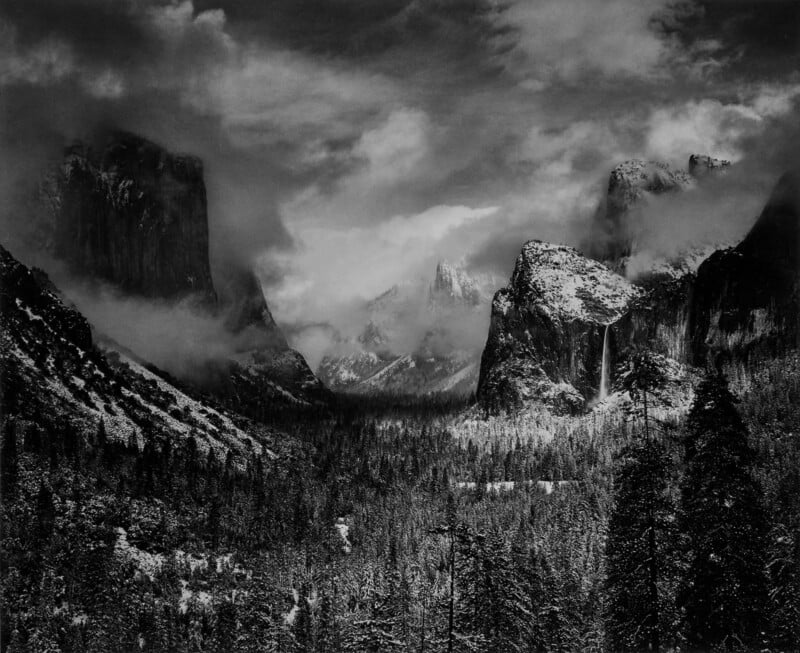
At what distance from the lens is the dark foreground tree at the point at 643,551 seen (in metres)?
37.8

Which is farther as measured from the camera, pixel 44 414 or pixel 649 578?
pixel 44 414

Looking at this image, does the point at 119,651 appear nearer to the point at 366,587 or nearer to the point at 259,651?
the point at 259,651

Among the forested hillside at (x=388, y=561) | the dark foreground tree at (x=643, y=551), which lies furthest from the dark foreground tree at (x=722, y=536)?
the dark foreground tree at (x=643, y=551)

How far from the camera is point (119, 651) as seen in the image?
97.0m

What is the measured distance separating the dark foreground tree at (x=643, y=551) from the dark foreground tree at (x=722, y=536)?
3.25 feet

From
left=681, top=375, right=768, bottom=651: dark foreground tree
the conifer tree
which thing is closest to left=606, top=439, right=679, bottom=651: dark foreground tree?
the conifer tree

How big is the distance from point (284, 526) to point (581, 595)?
9505cm

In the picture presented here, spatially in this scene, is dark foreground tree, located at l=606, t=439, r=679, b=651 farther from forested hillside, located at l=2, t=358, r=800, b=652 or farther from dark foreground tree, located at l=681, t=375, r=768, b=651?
dark foreground tree, located at l=681, t=375, r=768, b=651

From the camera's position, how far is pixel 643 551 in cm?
3831

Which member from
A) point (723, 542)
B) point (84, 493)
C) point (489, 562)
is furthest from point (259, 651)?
point (84, 493)

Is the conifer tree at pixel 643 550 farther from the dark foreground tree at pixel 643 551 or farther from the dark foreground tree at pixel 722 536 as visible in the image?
the dark foreground tree at pixel 722 536

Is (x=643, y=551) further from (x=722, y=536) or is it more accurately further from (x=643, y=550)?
(x=722, y=536)

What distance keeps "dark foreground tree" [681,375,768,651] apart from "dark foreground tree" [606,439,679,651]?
3.25 ft

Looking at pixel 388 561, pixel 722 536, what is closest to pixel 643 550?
pixel 722 536
